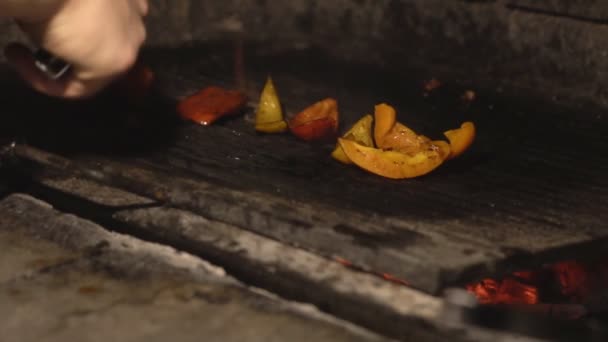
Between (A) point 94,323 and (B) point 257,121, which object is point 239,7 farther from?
(A) point 94,323

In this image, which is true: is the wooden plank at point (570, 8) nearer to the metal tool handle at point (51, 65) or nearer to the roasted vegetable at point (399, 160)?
the roasted vegetable at point (399, 160)

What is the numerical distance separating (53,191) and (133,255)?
18.6 inches

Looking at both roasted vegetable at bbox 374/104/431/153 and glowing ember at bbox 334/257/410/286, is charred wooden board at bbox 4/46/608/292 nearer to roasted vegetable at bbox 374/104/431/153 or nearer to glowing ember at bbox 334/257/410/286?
glowing ember at bbox 334/257/410/286

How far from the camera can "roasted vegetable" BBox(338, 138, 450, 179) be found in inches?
122

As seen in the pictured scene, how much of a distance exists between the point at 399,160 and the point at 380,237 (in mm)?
635

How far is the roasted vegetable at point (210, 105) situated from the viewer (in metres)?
3.71

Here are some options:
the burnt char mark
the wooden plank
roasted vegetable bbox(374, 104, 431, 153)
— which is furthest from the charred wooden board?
the wooden plank

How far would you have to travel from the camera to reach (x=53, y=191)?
2.93m

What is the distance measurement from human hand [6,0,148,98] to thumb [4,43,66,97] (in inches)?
1.2

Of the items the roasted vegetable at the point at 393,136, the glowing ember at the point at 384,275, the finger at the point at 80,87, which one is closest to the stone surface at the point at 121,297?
the glowing ember at the point at 384,275

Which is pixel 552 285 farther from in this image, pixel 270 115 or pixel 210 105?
pixel 210 105

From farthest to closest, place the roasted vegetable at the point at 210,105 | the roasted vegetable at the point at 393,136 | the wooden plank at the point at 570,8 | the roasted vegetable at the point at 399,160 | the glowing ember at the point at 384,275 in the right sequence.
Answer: the wooden plank at the point at 570,8 → the roasted vegetable at the point at 210,105 → the roasted vegetable at the point at 393,136 → the roasted vegetable at the point at 399,160 → the glowing ember at the point at 384,275

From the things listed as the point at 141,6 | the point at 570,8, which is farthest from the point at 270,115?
the point at 570,8

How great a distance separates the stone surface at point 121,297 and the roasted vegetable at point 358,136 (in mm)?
860
